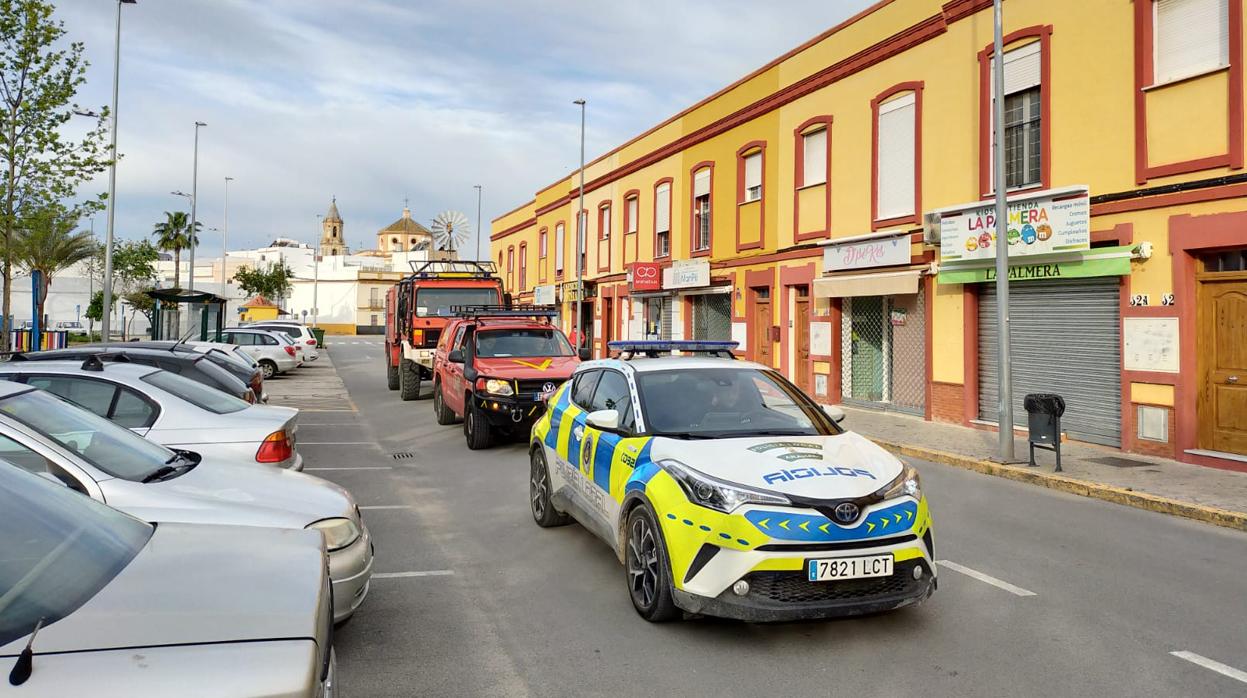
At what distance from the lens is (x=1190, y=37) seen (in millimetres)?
11047

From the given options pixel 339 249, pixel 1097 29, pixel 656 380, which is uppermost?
pixel 339 249

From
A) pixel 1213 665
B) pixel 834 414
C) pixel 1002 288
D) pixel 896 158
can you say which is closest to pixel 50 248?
pixel 896 158

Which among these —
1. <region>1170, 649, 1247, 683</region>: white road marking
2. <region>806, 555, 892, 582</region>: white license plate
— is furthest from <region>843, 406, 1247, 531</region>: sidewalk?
<region>806, 555, 892, 582</region>: white license plate

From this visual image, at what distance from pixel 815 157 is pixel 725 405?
568 inches

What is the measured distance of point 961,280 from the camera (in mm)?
14320

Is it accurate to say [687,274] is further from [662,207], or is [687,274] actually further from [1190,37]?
[1190,37]

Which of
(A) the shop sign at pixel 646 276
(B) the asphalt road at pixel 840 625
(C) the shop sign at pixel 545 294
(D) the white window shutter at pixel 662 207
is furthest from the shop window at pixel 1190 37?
(C) the shop sign at pixel 545 294

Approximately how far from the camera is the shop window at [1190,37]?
10703mm

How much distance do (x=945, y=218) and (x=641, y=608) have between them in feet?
37.9

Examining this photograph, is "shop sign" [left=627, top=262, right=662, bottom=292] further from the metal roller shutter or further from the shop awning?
the metal roller shutter

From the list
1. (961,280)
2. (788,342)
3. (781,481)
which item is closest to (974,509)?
(781,481)

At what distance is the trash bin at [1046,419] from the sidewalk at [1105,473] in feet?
1.07

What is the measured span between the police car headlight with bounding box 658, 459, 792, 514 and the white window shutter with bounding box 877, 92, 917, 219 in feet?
41.6

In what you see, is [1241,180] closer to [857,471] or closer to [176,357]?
[857,471]
